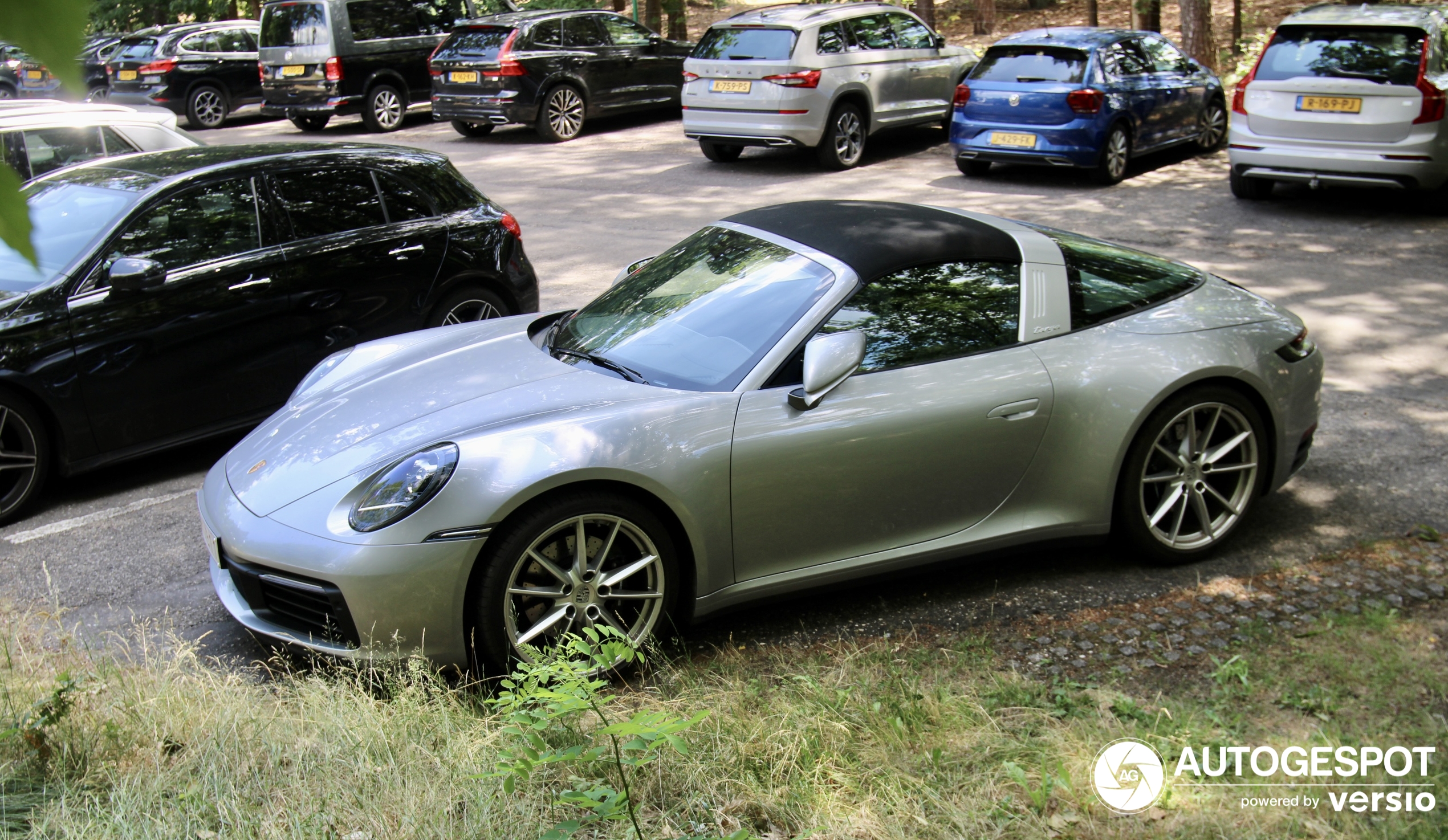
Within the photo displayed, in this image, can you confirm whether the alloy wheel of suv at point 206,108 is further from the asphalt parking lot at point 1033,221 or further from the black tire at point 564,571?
the black tire at point 564,571

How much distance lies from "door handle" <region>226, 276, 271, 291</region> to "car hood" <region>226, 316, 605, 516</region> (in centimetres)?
149

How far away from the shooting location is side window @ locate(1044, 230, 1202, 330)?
4.82 metres

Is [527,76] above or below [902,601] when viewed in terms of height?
above

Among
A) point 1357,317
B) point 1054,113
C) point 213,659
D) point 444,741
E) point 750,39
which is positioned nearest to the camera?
point 444,741

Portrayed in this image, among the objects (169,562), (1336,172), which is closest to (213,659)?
(169,562)

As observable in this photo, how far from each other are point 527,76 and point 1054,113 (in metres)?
8.56

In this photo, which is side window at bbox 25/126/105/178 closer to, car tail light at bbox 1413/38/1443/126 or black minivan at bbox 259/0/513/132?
black minivan at bbox 259/0/513/132

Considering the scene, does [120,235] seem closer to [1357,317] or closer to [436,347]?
[436,347]

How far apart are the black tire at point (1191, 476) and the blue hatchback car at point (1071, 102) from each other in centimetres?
832

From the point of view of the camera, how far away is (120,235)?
20.1ft

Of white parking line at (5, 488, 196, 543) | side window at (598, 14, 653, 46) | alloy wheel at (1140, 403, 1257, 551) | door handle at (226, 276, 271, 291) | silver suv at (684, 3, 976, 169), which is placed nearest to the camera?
alloy wheel at (1140, 403, 1257, 551)

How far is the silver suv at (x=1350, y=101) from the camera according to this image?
10219 mm

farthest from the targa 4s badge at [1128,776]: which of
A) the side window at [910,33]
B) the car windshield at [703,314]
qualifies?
the side window at [910,33]

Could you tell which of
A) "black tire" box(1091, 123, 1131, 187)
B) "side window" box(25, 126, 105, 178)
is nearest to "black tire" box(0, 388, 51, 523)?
"side window" box(25, 126, 105, 178)
